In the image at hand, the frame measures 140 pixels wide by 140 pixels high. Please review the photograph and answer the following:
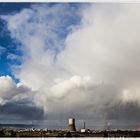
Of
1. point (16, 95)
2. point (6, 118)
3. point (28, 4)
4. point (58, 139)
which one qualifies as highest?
point (28, 4)

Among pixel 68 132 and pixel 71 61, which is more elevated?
pixel 71 61

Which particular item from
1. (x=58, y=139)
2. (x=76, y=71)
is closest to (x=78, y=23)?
(x=76, y=71)

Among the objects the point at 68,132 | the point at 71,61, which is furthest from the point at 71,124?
the point at 71,61

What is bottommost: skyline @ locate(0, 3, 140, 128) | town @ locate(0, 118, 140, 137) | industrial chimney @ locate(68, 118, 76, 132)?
town @ locate(0, 118, 140, 137)

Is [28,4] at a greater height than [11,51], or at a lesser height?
greater

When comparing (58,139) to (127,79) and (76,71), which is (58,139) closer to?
(76,71)

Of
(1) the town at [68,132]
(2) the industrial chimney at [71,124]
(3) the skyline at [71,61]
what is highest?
(3) the skyline at [71,61]

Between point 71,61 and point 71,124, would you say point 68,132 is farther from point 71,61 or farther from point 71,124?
point 71,61

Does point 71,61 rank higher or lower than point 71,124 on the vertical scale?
higher
